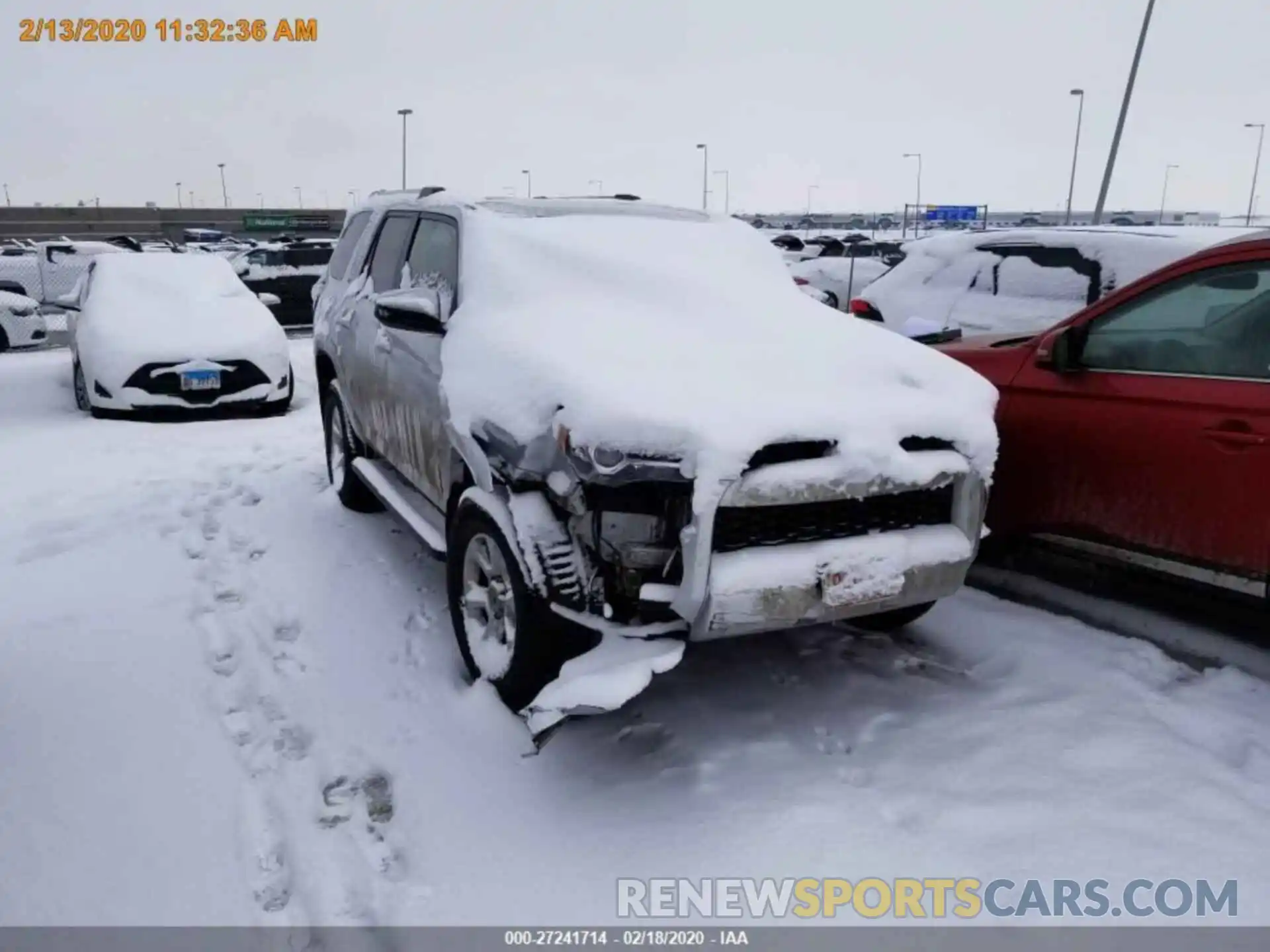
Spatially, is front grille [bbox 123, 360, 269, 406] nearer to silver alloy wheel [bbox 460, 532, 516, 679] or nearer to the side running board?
the side running board

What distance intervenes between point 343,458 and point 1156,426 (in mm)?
4656

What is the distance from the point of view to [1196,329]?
4.23 metres

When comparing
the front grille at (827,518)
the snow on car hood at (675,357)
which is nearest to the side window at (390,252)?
the snow on car hood at (675,357)

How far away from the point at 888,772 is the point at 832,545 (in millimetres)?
789

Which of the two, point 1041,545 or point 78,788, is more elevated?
point 1041,545

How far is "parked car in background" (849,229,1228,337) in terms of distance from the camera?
6.71 m

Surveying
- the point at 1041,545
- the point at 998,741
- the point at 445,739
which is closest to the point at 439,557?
the point at 445,739

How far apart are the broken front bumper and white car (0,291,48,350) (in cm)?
1429

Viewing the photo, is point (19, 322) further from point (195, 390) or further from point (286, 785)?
point (286, 785)

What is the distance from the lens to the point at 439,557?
417 cm

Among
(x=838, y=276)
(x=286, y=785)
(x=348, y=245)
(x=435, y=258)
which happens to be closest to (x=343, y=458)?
(x=348, y=245)

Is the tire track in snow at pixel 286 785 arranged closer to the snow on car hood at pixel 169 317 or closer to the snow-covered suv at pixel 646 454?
the snow-covered suv at pixel 646 454

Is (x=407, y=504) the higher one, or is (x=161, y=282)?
(x=161, y=282)

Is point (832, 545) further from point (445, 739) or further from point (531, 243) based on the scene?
point (531, 243)
